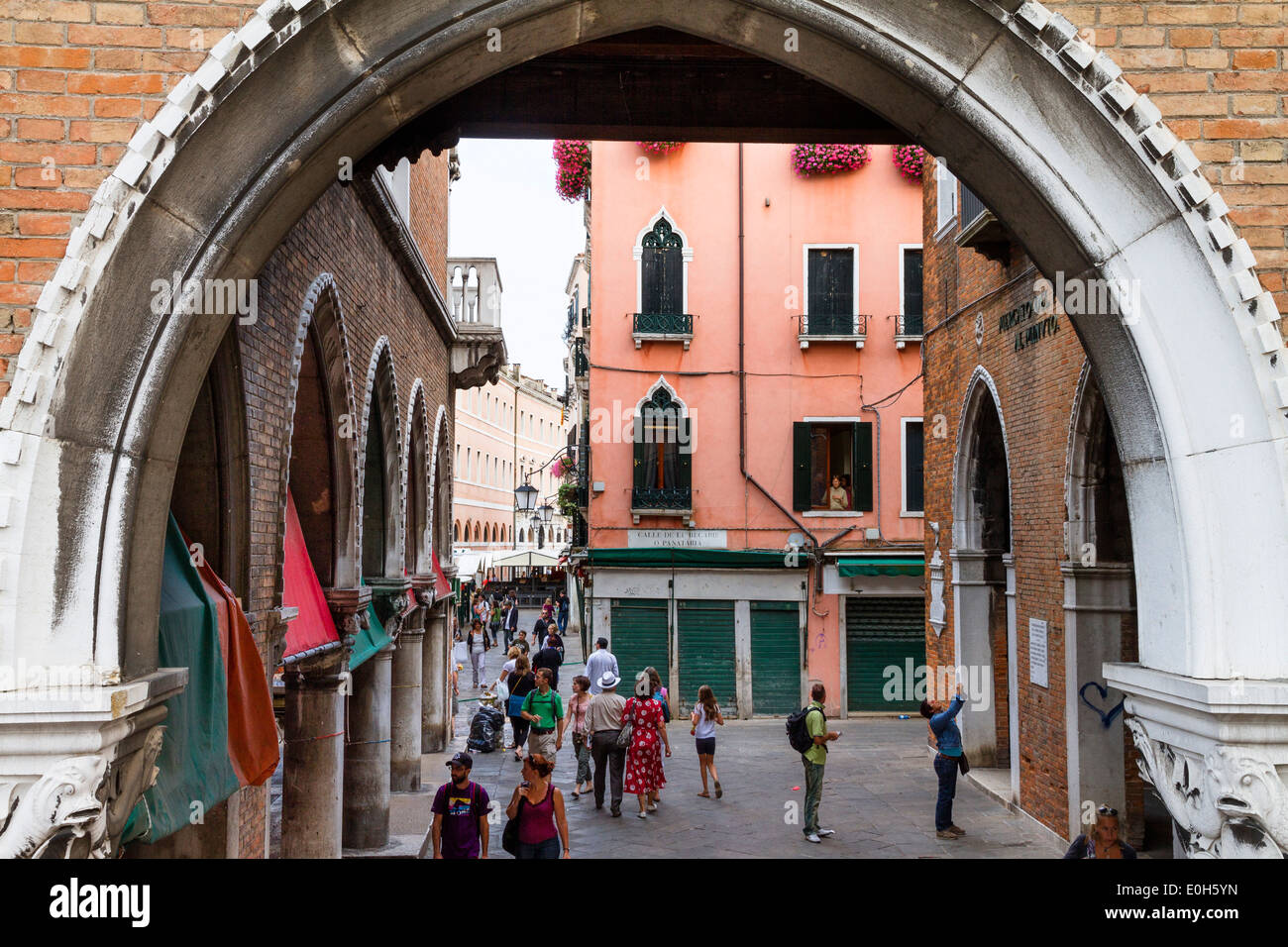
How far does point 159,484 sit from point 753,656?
682 inches

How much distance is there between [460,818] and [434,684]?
28.7ft

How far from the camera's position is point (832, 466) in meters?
21.7

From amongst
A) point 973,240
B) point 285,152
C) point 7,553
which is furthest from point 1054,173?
point 973,240

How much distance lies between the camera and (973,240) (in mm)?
11062

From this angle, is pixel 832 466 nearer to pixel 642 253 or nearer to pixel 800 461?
pixel 800 461

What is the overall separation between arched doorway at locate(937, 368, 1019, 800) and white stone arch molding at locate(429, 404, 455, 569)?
22.4 feet

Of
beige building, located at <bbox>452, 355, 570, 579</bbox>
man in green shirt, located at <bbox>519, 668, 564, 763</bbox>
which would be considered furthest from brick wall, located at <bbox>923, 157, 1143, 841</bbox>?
beige building, located at <bbox>452, 355, 570, 579</bbox>

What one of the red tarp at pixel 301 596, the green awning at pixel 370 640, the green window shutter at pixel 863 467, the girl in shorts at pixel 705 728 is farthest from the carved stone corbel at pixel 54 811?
the green window shutter at pixel 863 467

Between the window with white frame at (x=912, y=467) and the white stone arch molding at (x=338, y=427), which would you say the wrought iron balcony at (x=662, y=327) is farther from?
the white stone arch molding at (x=338, y=427)

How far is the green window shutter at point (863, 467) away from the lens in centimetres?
2103

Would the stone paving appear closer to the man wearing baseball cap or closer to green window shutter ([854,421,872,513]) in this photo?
the man wearing baseball cap

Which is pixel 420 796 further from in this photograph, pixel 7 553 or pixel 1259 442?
pixel 1259 442

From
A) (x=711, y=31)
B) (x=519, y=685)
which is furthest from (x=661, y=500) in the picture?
(x=711, y=31)

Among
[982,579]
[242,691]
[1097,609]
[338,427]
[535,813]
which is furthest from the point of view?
[982,579]
